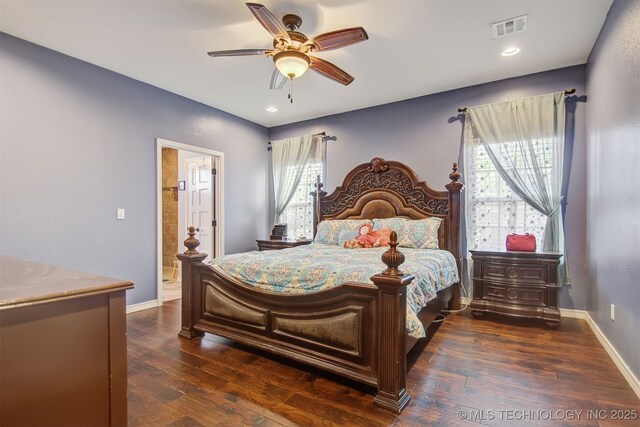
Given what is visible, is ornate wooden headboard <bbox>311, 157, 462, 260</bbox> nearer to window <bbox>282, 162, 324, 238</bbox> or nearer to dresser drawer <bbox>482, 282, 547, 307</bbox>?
window <bbox>282, 162, 324, 238</bbox>

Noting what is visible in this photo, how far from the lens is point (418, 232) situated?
12.5 ft

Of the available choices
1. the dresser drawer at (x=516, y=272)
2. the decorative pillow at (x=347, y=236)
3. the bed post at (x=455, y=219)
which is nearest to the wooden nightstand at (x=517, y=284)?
the dresser drawer at (x=516, y=272)

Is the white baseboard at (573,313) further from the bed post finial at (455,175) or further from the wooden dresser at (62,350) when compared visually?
the wooden dresser at (62,350)

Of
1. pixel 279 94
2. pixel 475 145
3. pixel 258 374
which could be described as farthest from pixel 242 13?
pixel 475 145

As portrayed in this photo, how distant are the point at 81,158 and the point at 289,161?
2973 millimetres

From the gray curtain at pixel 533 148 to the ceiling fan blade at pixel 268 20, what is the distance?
274cm

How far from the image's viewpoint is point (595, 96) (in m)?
3.02

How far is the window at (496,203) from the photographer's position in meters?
3.61

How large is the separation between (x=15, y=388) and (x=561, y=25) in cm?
403

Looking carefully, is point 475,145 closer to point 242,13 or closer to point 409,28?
point 409,28

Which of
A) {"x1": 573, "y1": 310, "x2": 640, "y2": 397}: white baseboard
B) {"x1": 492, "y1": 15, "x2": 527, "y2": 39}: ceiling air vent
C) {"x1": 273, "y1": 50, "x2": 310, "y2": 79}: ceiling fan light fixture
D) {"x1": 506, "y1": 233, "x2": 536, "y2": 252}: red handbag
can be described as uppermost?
{"x1": 492, "y1": 15, "x2": 527, "y2": 39}: ceiling air vent

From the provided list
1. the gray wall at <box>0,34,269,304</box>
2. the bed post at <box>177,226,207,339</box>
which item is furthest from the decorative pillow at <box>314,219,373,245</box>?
the gray wall at <box>0,34,269,304</box>

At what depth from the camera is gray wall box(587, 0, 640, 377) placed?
2.04 meters

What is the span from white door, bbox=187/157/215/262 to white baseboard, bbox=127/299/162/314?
114cm
